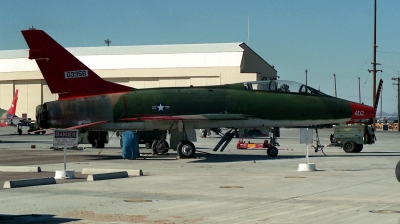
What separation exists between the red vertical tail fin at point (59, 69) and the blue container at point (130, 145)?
7.67ft

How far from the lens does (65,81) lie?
3062 cm

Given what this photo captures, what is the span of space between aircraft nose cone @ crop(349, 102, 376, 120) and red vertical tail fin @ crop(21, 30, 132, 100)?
11960mm

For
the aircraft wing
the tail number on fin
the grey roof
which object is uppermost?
the grey roof

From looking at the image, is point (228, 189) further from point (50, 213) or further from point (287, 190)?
point (50, 213)

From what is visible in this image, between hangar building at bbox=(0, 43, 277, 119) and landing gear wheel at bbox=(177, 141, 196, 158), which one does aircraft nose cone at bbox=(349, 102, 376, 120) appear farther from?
hangar building at bbox=(0, 43, 277, 119)

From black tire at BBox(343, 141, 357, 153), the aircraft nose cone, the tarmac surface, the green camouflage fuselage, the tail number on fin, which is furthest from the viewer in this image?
black tire at BBox(343, 141, 357, 153)

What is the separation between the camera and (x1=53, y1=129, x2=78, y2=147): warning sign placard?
21458 mm

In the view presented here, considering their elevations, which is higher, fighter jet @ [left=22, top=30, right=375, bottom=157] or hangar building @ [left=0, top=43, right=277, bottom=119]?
hangar building @ [left=0, top=43, right=277, bottom=119]

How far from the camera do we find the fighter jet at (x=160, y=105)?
3036 centimetres

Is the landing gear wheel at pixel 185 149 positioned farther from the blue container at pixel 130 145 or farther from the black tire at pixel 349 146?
the black tire at pixel 349 146

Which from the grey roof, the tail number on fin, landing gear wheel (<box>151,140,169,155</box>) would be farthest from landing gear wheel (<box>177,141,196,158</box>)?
the grey roof

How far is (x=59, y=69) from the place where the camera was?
30625mm

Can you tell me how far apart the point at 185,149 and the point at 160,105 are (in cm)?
234

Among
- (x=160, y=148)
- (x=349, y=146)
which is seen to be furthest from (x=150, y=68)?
(x=349, y=146)
